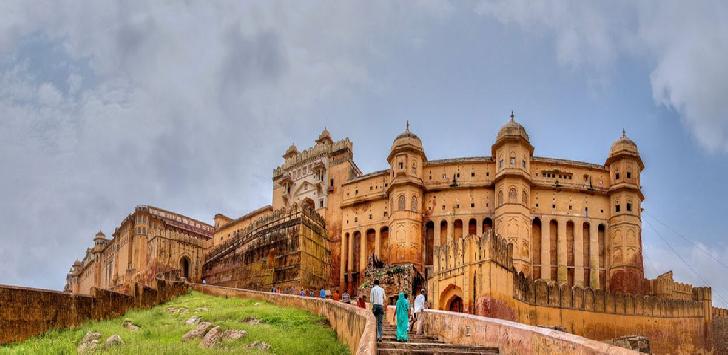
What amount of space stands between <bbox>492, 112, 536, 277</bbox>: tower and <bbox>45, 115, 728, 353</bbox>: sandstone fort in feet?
0.25

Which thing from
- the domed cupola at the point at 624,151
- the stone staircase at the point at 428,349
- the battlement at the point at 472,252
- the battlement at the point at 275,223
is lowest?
the stone staircase at the point at 428,349

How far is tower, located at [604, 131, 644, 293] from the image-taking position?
4606 centimetres

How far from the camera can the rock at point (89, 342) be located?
71.2ft

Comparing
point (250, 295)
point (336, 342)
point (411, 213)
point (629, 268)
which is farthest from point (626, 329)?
point (336, 342)

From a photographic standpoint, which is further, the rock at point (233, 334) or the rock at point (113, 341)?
the rock at point (233, 334)

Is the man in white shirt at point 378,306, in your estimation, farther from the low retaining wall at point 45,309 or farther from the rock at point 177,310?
the rock at point 177,310

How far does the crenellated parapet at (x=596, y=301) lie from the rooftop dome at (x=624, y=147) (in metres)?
11.0

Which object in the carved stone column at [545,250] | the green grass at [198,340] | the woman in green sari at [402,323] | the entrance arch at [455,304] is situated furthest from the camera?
the carved stone column at [545,250]

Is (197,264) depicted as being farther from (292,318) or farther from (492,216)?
(292,318)

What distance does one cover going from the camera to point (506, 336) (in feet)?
43.9

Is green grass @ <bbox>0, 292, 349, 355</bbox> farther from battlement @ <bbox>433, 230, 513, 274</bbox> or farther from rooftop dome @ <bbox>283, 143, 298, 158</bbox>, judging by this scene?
rooftop dome @ <bbox>283, 143, 298, 158</bbox>

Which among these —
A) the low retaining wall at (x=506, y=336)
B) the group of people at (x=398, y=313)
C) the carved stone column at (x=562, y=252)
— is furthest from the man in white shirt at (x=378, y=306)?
the carved stone column at (x=562, y=252)

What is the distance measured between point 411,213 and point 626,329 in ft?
51.9

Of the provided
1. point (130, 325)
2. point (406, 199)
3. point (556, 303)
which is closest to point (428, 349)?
point (130, 325)
